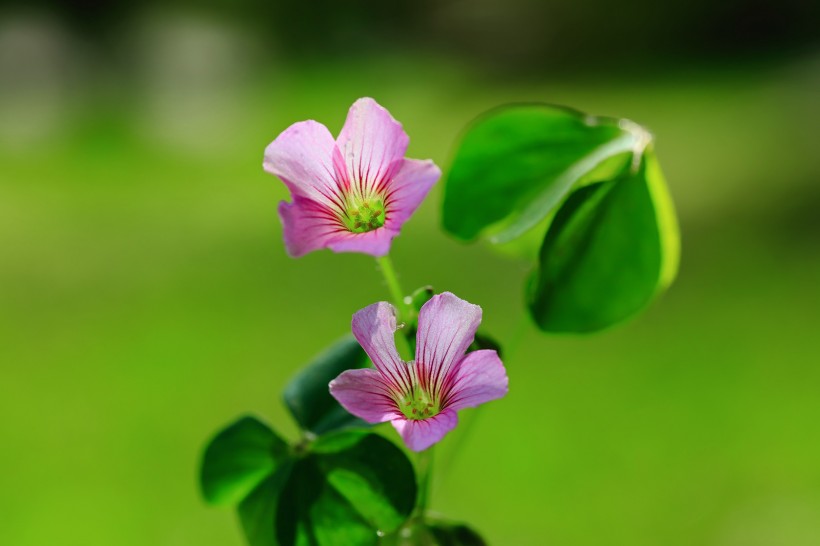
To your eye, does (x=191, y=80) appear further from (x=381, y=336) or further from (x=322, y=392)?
(x=381, y=336)

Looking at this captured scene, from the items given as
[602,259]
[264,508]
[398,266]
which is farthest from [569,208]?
[398,266]

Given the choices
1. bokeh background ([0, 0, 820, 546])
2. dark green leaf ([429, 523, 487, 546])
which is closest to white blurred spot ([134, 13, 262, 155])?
bokeh background ([0, 0, 820, 546])

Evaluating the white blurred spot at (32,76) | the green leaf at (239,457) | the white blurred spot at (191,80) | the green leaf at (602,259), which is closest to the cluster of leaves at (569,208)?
the green leaf at (602,259)

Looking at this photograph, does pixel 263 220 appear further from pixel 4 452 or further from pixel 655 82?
pixel 655 82

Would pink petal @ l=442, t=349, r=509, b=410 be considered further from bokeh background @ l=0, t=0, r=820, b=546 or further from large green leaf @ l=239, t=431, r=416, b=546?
bokeh background @ l=0, t=0, r=820, b=546

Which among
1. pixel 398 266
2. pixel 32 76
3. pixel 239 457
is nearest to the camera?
pixel 239 457

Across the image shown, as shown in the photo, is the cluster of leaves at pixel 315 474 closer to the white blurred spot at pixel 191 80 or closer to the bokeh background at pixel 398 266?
the bokeh background at pixel 398 266
